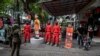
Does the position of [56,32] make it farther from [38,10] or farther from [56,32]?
[38,10]

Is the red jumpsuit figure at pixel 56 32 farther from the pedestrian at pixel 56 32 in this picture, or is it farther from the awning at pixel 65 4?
the awning at pixel 65 4

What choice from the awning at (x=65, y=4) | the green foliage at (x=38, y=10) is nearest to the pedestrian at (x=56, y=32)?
the awning at (x=65, y=4)

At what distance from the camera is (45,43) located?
26.3 meters

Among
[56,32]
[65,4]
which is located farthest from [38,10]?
[56,32]

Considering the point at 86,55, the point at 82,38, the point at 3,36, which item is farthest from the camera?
the point at 3,36

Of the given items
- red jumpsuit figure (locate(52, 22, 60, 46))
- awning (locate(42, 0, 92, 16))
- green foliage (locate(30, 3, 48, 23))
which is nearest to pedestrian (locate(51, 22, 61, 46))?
red jumpsuit figure (locate(52, 22, 60, 46))

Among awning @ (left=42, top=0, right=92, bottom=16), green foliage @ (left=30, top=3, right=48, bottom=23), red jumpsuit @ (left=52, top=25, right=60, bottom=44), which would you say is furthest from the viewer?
green foliage @ (left=30, top=3, right=48, bottom=23)

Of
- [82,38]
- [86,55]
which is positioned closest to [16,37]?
[86,55]

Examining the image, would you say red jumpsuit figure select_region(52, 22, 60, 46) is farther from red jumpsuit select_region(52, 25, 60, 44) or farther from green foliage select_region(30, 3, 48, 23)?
green foliage select_region(30, 3, 48, 23)

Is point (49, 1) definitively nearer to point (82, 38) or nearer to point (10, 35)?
point (82, 38)

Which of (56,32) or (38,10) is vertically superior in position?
(38,10)

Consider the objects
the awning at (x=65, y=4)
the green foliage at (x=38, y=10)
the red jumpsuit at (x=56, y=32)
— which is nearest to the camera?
the awning at (x=65, y=4)

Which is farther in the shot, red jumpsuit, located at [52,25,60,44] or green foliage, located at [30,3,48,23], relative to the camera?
green foliage, located at [30,3,48,23]

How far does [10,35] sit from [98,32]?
1841 cm
